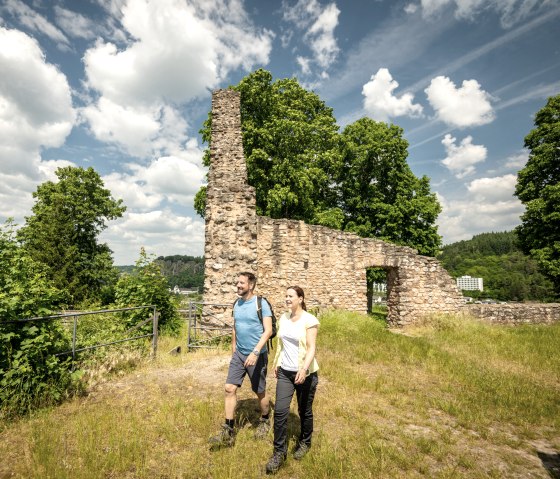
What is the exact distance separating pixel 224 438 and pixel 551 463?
Result: 390cm

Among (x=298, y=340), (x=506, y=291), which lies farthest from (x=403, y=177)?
(x=506, y=291)

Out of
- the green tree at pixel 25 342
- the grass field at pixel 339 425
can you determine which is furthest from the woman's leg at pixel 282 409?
the green tree at pixel 25 342

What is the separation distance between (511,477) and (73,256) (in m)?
19.6

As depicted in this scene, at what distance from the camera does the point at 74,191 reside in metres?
20.1

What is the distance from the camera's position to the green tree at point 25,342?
4117 millimetres

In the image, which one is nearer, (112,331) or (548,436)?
(548,436)

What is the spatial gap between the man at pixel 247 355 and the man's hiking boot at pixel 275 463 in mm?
664

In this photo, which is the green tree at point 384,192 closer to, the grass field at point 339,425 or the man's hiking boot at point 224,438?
the grass field at point 339,425

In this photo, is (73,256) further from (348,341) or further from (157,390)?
(348,341)

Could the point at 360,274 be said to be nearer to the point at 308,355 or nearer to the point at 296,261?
the point at 296,261

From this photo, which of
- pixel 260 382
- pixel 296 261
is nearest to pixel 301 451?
pixel 260 382

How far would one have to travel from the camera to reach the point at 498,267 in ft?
281

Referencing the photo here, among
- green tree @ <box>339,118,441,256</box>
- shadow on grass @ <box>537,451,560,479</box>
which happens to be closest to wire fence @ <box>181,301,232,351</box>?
shadow on grass @ <box>537,451,560,479</box>

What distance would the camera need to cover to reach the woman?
3150 mm
